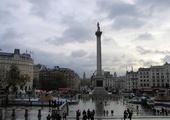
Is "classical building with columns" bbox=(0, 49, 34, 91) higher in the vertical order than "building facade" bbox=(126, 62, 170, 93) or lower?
higher

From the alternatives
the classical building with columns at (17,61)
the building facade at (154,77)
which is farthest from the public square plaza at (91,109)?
the building facade at (154,77)

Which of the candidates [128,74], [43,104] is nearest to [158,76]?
[128,74]

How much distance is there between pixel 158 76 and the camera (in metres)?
153

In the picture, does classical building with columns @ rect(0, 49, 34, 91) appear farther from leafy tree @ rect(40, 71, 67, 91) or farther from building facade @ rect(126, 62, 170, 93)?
building facade @ rect(126, 62, 170, 93)

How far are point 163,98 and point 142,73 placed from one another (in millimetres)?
84672

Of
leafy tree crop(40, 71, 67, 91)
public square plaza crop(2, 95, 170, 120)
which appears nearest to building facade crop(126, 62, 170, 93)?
leafy tree crop(40, 71, 67, 91)

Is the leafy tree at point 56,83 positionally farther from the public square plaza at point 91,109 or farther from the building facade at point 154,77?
the public square plaza at point 91,109

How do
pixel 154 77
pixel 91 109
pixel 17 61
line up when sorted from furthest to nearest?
pixel 154 77 → pixel 17 61 → pixel 91 109

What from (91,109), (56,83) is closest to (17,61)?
(56,83)

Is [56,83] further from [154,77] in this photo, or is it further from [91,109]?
[91,109]

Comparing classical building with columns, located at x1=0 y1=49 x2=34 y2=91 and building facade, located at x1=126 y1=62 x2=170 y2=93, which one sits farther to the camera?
building facade, located at x1=126 y1=62 x2=170 y2=93

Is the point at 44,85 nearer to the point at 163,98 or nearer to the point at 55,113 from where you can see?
the point at 163,98

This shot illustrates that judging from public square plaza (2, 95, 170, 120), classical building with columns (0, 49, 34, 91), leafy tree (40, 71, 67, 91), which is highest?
classical building with columns (0, 49, 34, 91)

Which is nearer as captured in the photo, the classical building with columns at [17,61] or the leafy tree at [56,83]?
the classical building with columns at [17,61]
